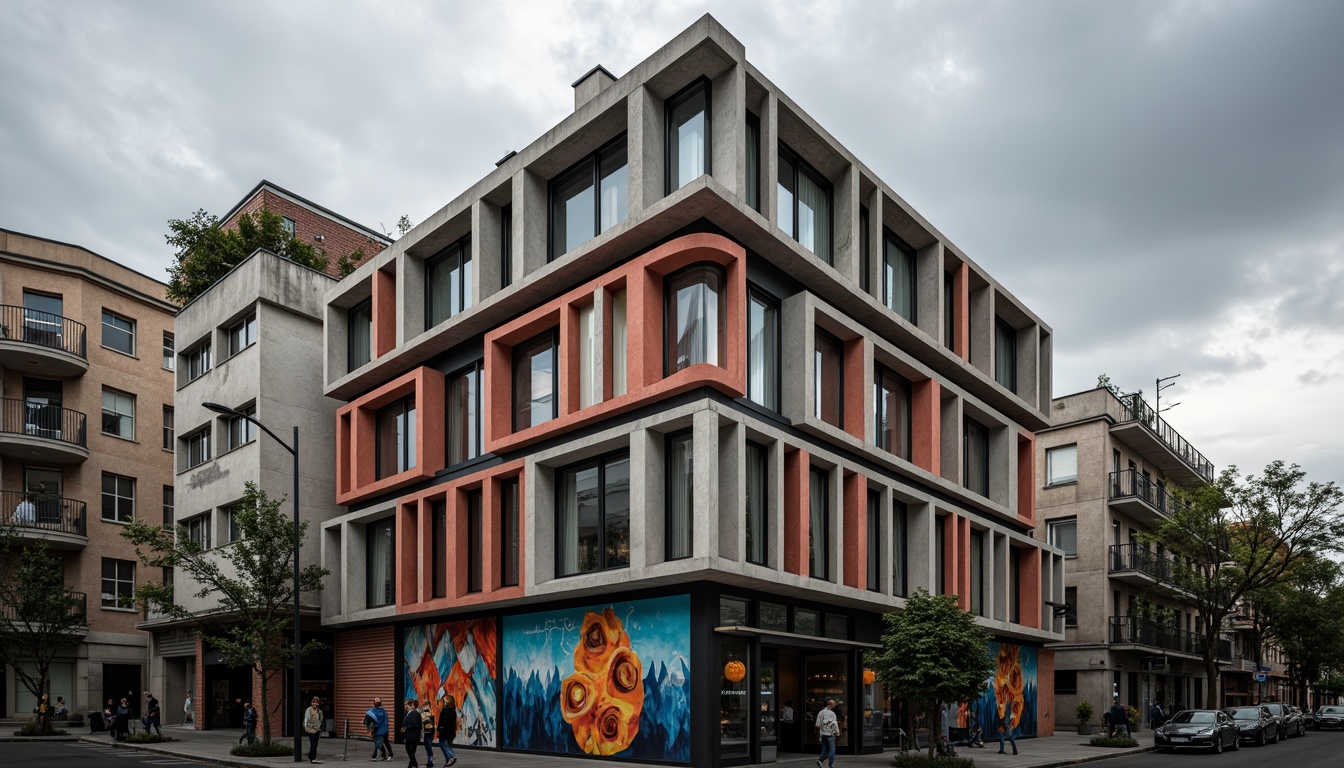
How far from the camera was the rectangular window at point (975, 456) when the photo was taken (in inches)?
1369

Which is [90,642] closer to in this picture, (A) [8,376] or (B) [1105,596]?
(A) [8,376]

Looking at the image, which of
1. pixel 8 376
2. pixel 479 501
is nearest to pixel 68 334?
pixel 8 376

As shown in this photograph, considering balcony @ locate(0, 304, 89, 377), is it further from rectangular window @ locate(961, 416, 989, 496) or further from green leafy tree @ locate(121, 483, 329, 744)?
rectangular window @ locate(961, 416, 989, 496)

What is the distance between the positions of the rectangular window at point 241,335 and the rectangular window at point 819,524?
2117cm

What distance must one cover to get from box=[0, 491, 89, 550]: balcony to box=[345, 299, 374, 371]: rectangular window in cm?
1497

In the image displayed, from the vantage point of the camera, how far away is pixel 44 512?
135 feet

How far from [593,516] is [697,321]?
18.8 feet

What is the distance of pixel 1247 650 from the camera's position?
3019 inches

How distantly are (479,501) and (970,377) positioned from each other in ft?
53.9

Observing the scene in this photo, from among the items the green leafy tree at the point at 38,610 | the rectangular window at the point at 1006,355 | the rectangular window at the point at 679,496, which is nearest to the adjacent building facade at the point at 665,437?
the rectangular window at the point at 679,496

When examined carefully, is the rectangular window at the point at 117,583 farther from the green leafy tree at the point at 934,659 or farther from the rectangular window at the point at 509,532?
the green leafy tree at the point at 934,659

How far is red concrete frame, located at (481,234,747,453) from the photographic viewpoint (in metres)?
22.6

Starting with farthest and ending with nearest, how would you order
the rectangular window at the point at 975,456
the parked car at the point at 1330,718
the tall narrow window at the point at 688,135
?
the parked car at the point at 1330,718 < the rectangular window at the point at 975,456 < the tall narrow window at the point at 688,135

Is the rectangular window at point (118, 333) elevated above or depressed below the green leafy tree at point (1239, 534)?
above
